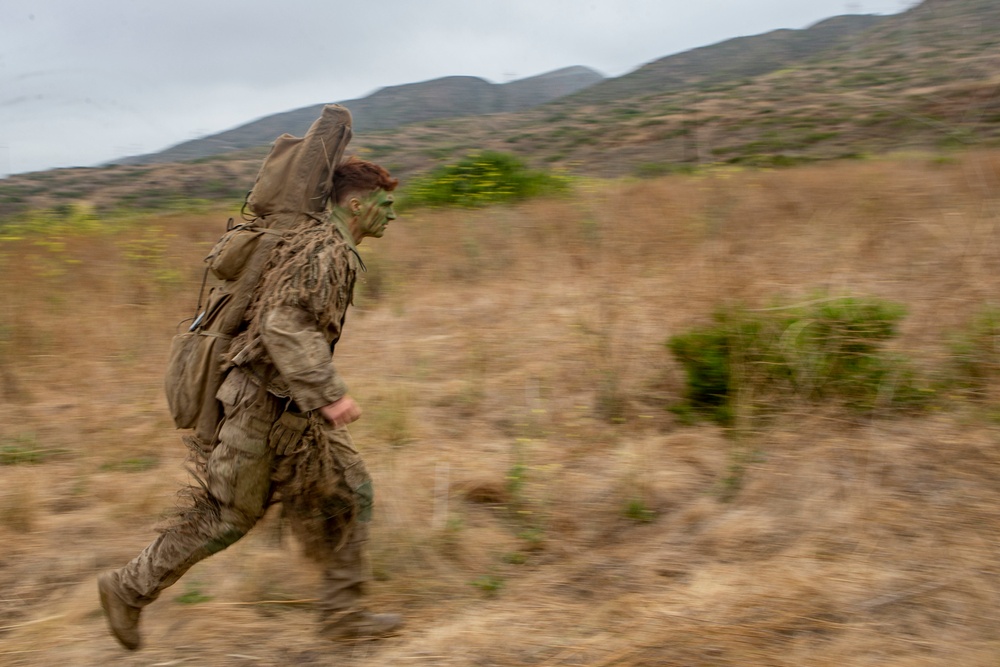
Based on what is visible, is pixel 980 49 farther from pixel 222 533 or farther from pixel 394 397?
pixel 222 533

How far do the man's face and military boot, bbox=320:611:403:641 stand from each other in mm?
1364

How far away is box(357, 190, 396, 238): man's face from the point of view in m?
2.91

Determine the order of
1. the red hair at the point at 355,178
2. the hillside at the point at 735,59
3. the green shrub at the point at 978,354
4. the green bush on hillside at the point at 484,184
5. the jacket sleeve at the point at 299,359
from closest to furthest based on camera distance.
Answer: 1. the jacket sleeve at the point at 299,359
2. the red hair at the point at 355,178
3. the green shrub at the point at 978,354
4. the green bush on hillside at the point at 484,184
5. the hillside at the point at 735,59

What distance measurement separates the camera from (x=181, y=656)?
3.04 meters

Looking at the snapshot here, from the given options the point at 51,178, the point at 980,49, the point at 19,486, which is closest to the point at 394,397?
the point at 19,486

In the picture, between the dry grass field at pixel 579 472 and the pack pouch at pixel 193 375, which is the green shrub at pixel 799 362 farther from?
the pack pouch at pixel 193 375

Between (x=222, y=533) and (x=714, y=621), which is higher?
(x=222, y=533)

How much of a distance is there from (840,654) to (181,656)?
2279 millimetres

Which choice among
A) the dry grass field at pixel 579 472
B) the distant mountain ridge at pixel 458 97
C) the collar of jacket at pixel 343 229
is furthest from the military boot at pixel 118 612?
the distant mountain ridge at pixel 458 97

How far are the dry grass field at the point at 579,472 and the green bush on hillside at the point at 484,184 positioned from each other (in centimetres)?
260

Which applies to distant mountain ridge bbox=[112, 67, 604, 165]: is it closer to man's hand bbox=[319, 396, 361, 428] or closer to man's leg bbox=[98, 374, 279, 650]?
man's leg bbox=[98, 374, 279, 650]

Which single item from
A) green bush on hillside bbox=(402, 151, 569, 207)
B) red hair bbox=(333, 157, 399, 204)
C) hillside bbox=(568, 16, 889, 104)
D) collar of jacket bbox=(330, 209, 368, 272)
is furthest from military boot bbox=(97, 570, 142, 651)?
hillside bbox=(568, 16, 889, 104)

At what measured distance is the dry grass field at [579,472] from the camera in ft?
9.93

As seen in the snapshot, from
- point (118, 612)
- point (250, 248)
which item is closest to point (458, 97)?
point (250, 248)
